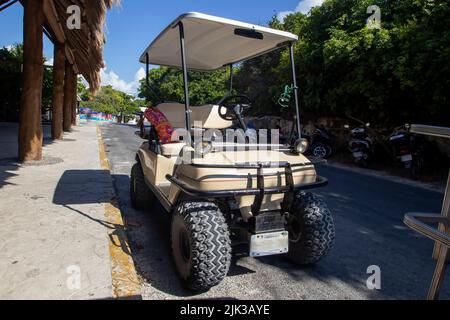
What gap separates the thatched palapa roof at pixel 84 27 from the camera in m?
6.76

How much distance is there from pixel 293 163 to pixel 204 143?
82cm

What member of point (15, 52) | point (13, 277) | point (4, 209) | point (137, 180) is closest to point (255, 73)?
point (137, 180)

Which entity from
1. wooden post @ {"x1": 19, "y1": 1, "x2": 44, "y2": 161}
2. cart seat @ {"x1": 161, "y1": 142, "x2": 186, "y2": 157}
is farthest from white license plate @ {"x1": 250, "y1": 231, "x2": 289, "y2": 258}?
wooden post @ {"x1": 19, "y1": 1, "x2": 44, "y2": 161}

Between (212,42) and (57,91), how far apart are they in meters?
8.65

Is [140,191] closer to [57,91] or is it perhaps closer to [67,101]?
[57,91]

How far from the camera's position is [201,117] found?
4.17 meters

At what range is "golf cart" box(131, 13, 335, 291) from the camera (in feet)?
7.89

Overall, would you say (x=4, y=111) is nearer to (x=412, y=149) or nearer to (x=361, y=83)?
(x=361, y=83)

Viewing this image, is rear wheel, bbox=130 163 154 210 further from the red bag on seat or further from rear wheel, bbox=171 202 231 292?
rear wheel, bbox=171 202 231 292

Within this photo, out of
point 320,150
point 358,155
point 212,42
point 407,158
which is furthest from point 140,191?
point 320,150

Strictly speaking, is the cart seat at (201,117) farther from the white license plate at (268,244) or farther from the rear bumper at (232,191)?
the white license plate at (268,244)

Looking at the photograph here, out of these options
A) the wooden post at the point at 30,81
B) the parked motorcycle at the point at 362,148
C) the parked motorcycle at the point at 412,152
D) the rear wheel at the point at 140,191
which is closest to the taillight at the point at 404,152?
the parked motorcycle at the point at 412,152

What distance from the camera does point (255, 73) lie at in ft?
52.4

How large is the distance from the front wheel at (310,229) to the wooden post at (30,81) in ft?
19.2
